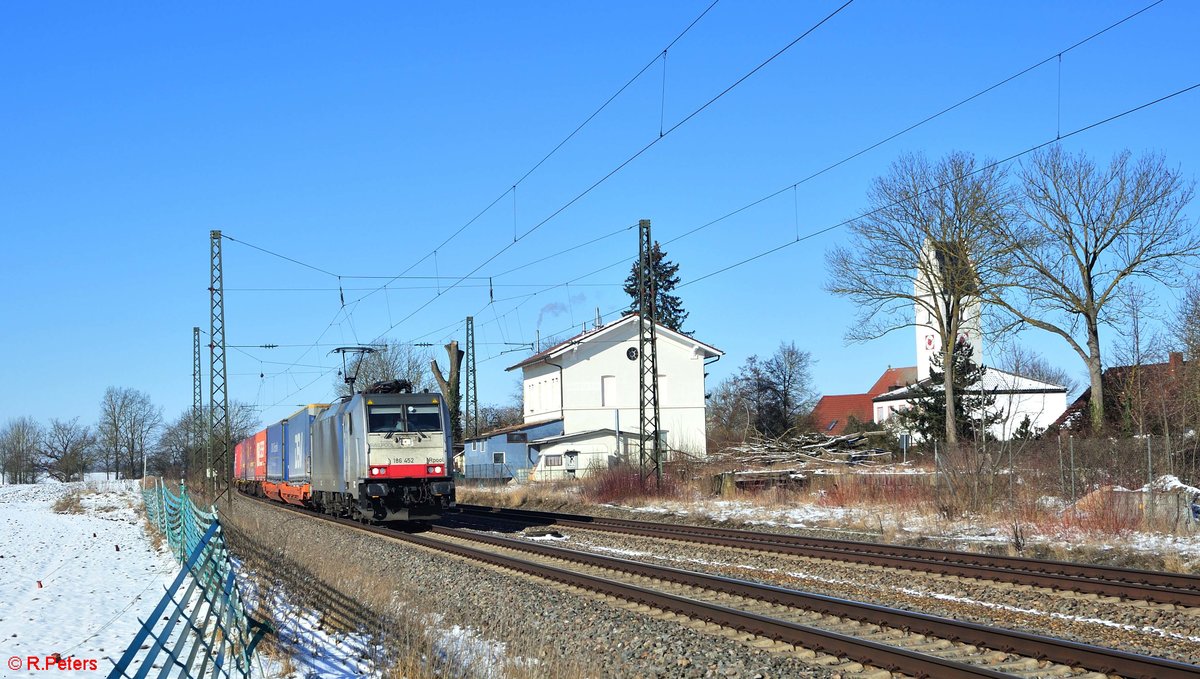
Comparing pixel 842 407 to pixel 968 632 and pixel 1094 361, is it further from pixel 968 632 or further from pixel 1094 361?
pixel 968 632

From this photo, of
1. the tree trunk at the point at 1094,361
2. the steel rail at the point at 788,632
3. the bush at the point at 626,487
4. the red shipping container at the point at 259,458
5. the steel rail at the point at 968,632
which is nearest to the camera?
the steel rail at the point at 968,632

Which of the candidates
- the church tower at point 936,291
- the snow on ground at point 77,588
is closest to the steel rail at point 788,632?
the snow on ground at point 77,588

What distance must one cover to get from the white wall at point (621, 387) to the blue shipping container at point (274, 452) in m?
16.1

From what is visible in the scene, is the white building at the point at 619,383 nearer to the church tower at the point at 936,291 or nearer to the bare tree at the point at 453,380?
the bare tree at the point at 453,380

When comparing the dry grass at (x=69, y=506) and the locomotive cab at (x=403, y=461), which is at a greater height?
the locomotive cab at (x=403, y=461)

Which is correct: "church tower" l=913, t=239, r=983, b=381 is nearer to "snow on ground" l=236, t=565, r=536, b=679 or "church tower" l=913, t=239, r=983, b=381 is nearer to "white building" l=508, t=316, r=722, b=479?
"white building" l=508, t=316, r=722, b=479

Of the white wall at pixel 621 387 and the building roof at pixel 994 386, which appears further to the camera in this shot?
the white wall at pixel 621 387

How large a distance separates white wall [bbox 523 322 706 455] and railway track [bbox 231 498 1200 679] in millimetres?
40559

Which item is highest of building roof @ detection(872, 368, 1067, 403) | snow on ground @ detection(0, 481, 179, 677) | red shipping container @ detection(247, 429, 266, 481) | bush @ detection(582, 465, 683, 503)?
building roof @ detection(872, 368, 1067, 403)

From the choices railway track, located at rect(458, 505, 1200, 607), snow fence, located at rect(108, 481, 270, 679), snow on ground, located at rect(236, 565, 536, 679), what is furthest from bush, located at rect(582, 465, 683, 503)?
snow on ground, located at rect(236, 565, 536, 679)

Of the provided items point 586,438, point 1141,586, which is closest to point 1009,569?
point 1141,586

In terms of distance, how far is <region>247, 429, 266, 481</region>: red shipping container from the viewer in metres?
46.3

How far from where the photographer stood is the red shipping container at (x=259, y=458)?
152ft

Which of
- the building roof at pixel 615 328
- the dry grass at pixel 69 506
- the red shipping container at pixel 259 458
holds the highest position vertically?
the building roof at pixel 615 328
